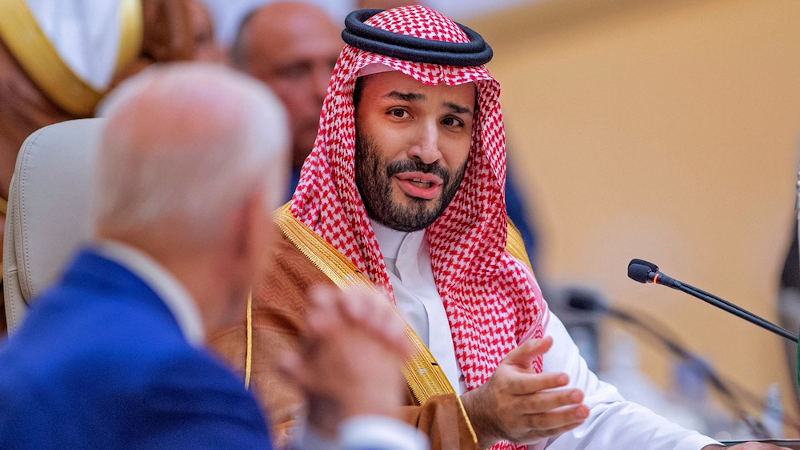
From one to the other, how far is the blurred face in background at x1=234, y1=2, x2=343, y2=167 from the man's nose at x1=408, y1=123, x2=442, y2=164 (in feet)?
4.89

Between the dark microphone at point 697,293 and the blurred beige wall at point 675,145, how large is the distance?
13.0 feet

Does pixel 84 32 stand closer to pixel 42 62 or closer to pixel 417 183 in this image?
pixel 42 62

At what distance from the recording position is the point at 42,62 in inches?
142

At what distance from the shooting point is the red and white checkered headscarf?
3.12 m

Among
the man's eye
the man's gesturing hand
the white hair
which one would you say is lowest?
the man's gesturing hand

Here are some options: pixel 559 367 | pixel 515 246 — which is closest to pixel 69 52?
pixel 515 246

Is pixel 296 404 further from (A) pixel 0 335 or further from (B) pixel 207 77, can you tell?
(B) pixel 207 77

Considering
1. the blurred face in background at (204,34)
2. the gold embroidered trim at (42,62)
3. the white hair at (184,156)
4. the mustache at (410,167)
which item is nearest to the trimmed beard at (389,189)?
the mustache at (410,167)

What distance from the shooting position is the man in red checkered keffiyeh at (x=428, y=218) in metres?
3.08

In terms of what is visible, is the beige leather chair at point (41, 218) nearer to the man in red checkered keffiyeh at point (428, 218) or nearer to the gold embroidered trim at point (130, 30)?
the man in red checkered keffiyeh at point (428, 218)

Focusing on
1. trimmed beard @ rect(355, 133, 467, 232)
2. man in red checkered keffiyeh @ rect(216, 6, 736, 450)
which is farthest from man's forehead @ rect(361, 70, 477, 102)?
trimmed beard @ rect(355, 133, 467, 232)

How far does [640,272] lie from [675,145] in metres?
4.44

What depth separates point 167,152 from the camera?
1.57 metres

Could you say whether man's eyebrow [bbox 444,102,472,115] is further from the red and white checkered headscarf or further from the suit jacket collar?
the suit jacket collar
